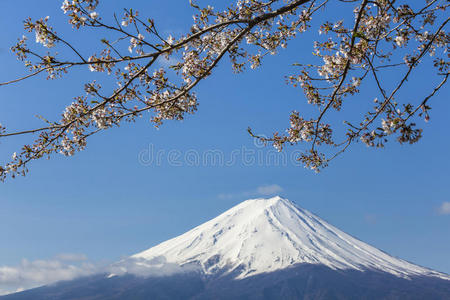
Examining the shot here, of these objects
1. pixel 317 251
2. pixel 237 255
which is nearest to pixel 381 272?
pixel 317 251

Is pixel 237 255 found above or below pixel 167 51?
above

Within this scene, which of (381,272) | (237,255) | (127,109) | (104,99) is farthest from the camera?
(237,255)

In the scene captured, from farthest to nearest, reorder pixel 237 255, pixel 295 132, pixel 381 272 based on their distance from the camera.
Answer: pixel 237 255
pixel 381 272
pixel 295 132

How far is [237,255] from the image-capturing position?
198000 mm

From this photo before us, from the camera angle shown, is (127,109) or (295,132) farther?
(295,132)

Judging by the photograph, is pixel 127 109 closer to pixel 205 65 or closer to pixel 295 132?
pixel 205 65

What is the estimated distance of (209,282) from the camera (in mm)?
187625

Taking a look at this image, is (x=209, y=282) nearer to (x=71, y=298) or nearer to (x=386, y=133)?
(x=71, y=298)

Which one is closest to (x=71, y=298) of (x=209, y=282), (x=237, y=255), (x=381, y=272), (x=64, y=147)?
(x=209, y=282)

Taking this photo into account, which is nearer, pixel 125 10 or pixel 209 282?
pixel 125 10

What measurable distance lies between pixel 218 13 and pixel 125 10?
139cm

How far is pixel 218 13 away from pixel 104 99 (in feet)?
5.74

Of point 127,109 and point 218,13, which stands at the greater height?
point 218,13

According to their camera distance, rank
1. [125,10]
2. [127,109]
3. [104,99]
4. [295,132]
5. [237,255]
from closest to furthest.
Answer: [125,10] < [104,99] < [127,109] < [295,132] < [237,255]
